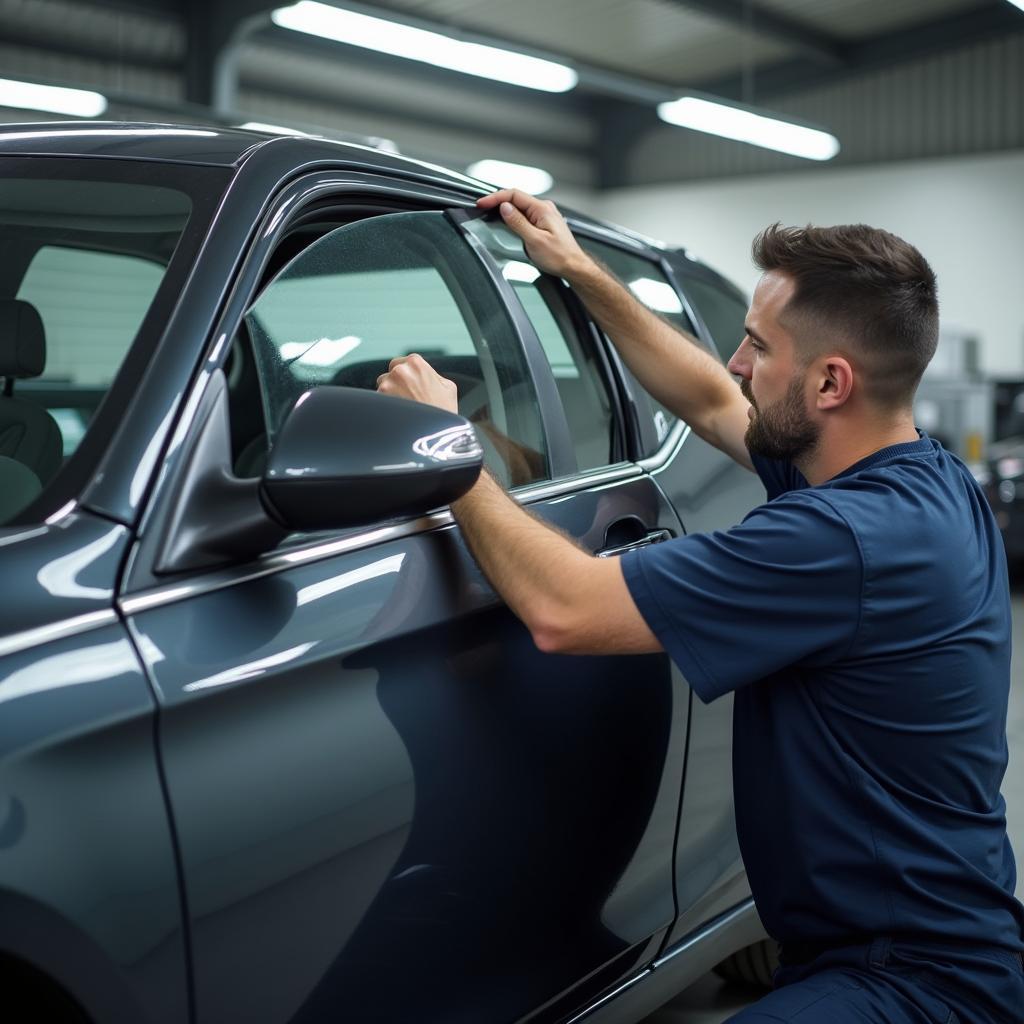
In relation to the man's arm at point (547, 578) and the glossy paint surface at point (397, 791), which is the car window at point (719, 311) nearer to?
the glossy paint surface at point (397, 791)

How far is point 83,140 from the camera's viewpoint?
153 centimetres

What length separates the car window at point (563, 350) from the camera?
1.84 m

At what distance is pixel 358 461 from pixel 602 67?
1589 cm

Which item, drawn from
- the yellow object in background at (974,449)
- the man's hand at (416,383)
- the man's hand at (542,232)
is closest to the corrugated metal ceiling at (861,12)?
the yellow object in background at (974,449)

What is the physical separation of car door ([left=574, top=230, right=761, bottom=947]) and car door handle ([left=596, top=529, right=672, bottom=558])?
3.3 inches

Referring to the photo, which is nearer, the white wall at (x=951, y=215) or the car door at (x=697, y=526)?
the car door at (x=697, y=526)

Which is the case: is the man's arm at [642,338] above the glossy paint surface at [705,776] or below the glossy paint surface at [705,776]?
above

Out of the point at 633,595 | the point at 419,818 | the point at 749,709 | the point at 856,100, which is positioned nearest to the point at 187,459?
the point at 419,818

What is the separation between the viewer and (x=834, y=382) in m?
1.65

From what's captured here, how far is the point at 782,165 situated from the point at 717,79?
1633 millimetres

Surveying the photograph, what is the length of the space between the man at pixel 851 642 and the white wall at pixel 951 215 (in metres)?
14.2

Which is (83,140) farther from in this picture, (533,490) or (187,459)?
(533,490)

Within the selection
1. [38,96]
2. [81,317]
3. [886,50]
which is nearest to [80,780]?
[81,317]

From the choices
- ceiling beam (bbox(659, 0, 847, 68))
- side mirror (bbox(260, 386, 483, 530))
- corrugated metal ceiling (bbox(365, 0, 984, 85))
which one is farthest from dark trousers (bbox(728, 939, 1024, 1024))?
ceiling beam (bbox(659, 0, 847, 68))
